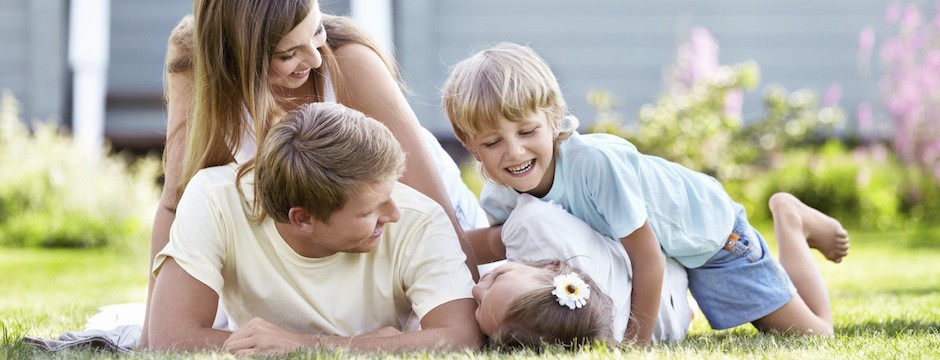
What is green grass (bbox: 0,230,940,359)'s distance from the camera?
9.68ft

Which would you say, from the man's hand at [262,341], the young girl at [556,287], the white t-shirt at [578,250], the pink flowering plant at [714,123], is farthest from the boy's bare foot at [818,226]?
the pink flowering plant at [714,123]

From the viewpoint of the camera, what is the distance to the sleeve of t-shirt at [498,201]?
143 inches

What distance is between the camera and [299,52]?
3.48m

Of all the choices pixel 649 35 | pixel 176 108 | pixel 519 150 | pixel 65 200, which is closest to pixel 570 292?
pixel 519 150

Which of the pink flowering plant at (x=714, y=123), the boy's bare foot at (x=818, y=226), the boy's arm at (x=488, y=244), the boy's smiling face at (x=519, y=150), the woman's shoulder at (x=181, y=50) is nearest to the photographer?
the boy's smiling face at (x=519, y=150)

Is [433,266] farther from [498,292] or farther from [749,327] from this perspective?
[749,327]

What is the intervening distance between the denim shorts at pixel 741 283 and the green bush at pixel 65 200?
6.82 m

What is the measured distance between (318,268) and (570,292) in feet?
2.45

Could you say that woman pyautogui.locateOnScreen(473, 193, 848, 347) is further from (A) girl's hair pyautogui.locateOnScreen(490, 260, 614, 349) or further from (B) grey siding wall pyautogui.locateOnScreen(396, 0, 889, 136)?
(B) grey siding wall pyautogui.locateOnScreen(396, 0, 889, 136)

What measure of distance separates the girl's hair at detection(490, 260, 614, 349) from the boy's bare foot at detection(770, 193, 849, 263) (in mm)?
1399

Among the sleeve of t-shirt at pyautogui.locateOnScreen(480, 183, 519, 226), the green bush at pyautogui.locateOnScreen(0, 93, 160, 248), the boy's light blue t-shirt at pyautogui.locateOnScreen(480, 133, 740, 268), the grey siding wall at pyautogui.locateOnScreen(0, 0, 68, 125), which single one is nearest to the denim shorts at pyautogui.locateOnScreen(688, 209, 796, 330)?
the boy's light blue t-shirt at pyautogui.locateOnScreen(480, 133, 740, 268)

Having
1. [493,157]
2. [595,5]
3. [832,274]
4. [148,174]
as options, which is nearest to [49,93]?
[148,174]

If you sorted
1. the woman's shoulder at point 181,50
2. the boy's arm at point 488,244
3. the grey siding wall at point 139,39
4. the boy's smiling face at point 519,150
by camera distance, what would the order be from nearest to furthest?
the boy's smiling face at point 519,150 < the boy's arm at point 488,244 < the woman's shoulder at point 181,50 < the grey siding wall at point 139,39

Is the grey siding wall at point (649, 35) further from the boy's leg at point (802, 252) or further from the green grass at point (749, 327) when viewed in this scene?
the boy's leg at point (802, 252)
